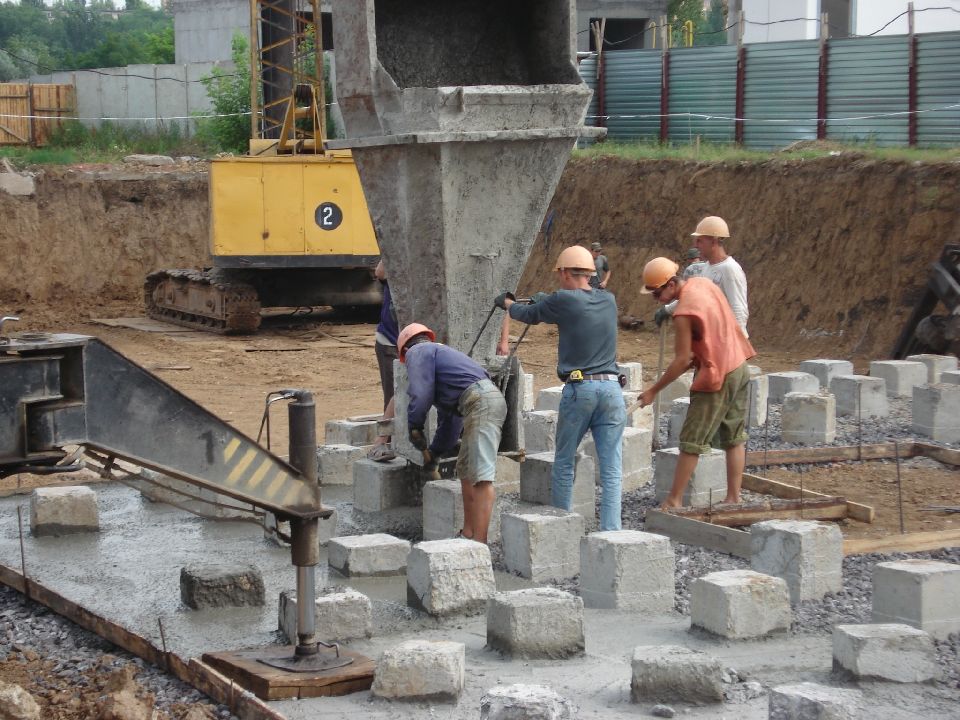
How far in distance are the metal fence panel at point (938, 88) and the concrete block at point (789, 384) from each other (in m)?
9.79

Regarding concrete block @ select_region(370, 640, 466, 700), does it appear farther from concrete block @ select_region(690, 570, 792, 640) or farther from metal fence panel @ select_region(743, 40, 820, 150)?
metal fence panel @ select_region(743, 40, 820, 150)

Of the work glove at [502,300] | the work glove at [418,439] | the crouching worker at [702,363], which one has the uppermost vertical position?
the work glove at [502,300]

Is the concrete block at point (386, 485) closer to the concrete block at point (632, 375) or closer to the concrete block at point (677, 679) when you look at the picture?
the concrete block at point (677, 679)

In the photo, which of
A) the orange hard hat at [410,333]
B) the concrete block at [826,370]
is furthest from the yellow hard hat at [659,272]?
the concrete block at [826,370]

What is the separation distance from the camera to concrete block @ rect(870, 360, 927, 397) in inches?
530

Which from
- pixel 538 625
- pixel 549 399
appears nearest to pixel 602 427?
pixel 538 625

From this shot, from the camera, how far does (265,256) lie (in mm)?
19125

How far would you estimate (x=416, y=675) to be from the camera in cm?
563

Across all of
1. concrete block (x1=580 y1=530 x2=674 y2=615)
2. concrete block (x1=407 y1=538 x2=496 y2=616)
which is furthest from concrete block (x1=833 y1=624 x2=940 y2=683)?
concrete block (x1=407 y1=538 x2=496 y2=616)

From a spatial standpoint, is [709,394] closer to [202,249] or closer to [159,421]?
[159,421]

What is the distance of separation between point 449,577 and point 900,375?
7935 mm

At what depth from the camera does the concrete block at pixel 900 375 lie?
44.2 ft

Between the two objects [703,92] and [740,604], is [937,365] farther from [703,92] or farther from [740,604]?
[703,92]

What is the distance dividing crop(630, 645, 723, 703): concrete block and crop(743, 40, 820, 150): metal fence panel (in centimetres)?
1917
